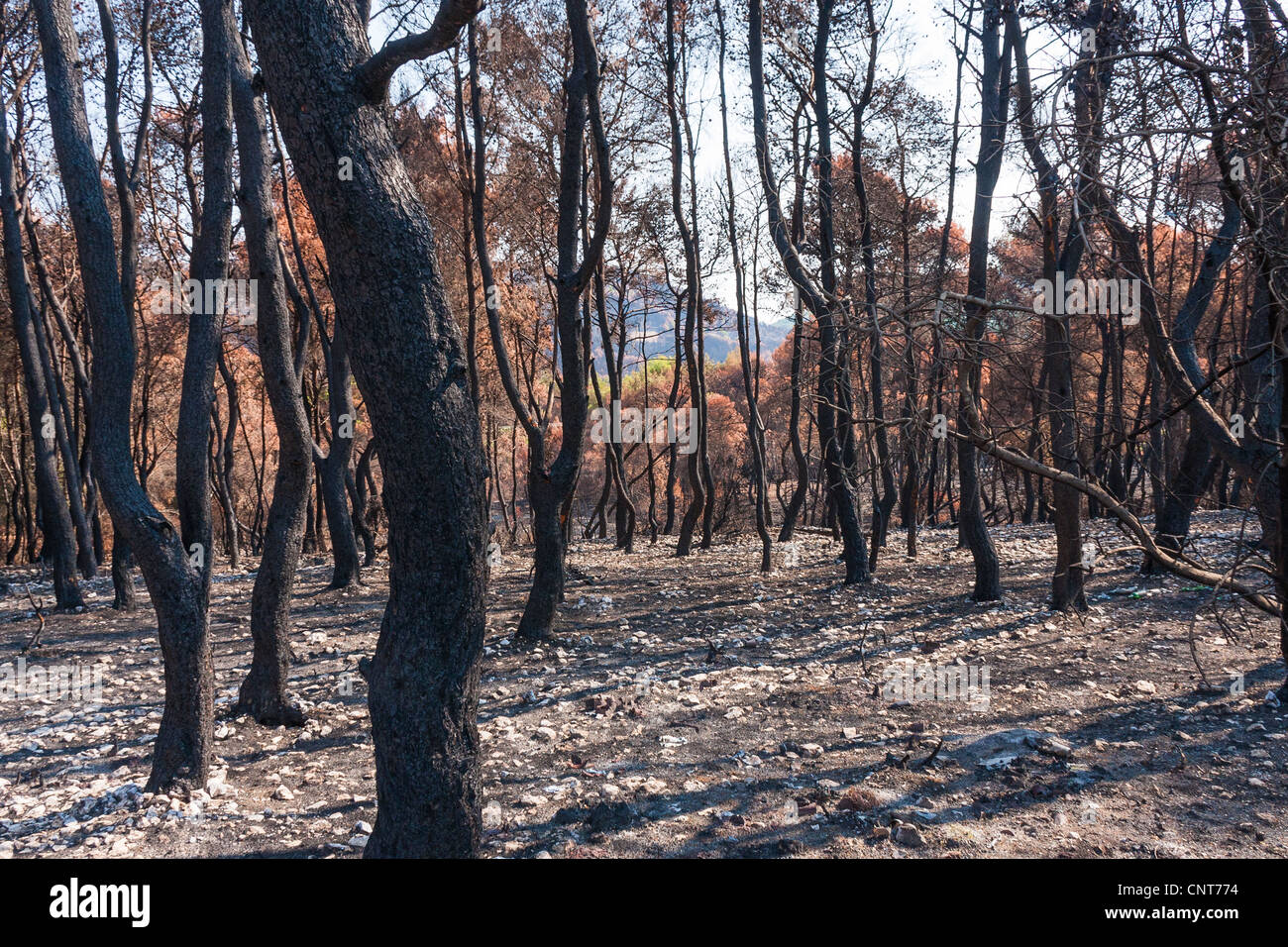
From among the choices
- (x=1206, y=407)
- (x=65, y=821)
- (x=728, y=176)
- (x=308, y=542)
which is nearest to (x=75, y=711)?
(x=65, y=821)

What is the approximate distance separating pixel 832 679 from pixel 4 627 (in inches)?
362

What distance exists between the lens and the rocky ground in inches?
148

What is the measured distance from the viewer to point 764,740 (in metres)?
5.04

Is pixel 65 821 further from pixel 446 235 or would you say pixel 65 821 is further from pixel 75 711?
pixel 446 235

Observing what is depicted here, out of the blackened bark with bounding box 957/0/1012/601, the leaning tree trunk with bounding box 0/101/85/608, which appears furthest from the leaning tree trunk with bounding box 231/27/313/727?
the leaning tree trunk with bounding box 0/101/85/608

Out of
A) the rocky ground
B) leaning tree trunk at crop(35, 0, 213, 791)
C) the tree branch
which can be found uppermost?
the tree branch

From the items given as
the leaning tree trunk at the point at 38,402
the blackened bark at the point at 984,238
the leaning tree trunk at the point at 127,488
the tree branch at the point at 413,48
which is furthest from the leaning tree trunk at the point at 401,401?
the leaning tree trunk at the point at 38,402

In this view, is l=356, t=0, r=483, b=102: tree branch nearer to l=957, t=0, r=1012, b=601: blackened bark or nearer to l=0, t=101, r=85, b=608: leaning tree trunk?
l=957, t=0, r=1012, b=601: blackened bark

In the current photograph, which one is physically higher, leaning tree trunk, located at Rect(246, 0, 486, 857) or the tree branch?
the tree branch

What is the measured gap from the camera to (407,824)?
2807 mm

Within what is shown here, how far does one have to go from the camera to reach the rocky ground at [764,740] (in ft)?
12.4

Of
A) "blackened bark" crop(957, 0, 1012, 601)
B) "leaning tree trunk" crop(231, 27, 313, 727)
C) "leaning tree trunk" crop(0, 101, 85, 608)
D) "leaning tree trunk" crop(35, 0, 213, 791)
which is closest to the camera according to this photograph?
"leaning tree trunk" crop(35, 0, 213, 791)

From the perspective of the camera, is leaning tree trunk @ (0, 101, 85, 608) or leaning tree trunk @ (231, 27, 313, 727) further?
leaning tree trunk @ (0, 101, 85, 608)

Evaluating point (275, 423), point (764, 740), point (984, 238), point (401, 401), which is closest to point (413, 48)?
point (401, 401)
